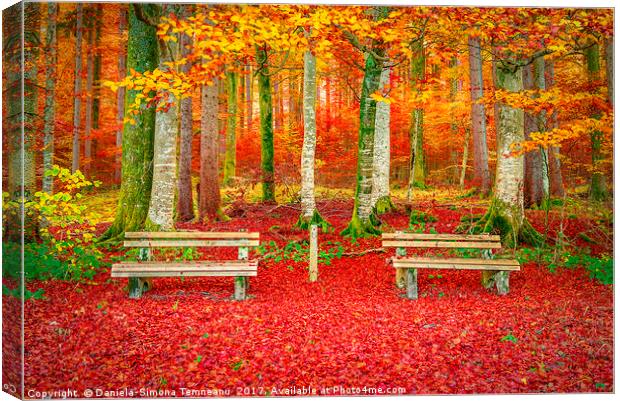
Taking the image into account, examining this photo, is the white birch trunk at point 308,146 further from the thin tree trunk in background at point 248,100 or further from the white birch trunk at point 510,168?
the thin tree trunk in background at point 248,100

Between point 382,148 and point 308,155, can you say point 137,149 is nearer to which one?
point 308,155

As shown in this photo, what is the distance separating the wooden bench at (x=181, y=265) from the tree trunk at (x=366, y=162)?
8.80ft

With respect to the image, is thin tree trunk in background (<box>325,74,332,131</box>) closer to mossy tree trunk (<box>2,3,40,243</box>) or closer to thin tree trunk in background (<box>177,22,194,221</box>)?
thin tree trunk in background (<box>177,22,194,221</box>)

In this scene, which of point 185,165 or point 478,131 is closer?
point 185,165

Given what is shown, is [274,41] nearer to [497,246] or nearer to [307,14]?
[307,14]

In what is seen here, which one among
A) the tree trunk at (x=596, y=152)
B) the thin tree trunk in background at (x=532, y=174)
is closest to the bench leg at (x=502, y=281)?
the tree trunk at (x=596, y=152)

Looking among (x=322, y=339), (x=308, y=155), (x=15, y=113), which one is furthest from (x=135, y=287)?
(x=308, y=155)

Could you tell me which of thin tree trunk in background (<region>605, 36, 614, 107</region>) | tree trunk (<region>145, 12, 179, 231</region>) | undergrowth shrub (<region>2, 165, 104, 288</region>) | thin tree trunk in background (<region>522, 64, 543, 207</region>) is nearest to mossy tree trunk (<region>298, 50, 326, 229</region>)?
tree trunk (<region>145, 12, 179, 231</region>)

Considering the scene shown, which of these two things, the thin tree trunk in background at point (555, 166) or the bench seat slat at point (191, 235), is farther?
the thin tree trunk in background at point (555, 166)

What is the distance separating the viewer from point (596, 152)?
500 centimetres

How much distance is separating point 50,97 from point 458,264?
5.78m

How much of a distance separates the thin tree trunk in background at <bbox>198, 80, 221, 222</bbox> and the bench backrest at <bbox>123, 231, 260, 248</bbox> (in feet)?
9.71

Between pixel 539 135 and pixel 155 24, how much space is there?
5.12 m

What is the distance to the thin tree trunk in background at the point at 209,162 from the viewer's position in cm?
845
